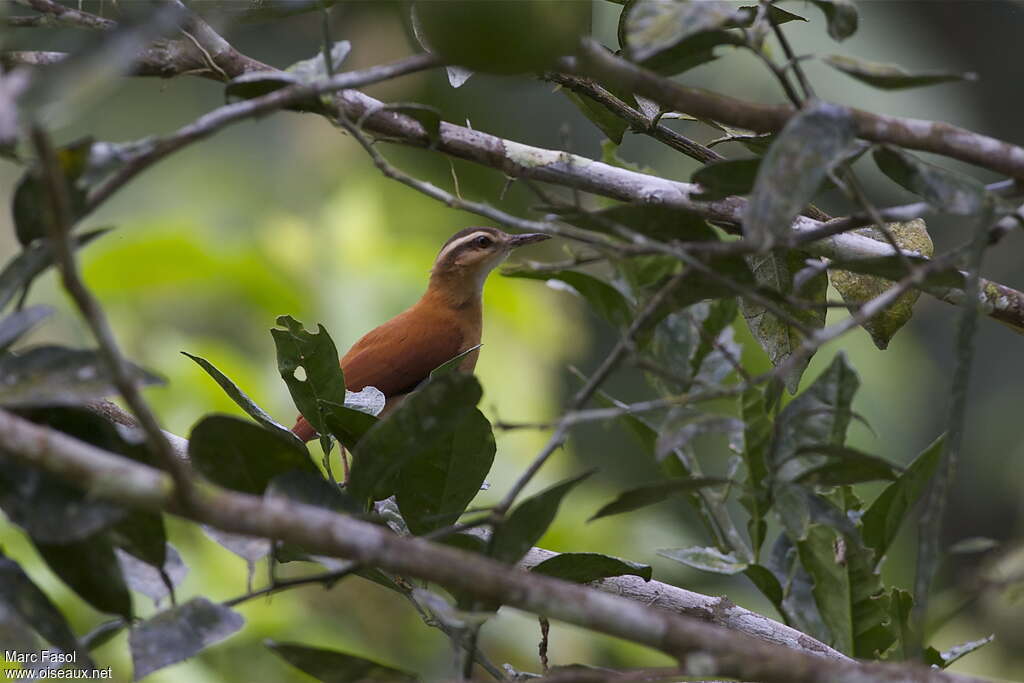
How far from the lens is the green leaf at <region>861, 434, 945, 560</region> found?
1655 mm

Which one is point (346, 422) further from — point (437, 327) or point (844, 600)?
point (437, 327)

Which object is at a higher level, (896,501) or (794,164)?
(794,164)

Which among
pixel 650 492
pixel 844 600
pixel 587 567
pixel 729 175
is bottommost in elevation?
pixel 844 600

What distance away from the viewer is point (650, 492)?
1285 millimetres

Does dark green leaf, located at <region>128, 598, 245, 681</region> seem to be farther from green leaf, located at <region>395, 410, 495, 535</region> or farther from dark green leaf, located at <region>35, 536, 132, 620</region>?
green leaf, located at <region>395, 410, 495, 535</region>

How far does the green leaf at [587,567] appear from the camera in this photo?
1574 millimetres

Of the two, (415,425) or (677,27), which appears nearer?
(677,27)

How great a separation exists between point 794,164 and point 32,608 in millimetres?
967

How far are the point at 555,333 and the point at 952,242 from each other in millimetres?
4355

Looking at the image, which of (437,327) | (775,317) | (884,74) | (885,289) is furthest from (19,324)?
(437,327)

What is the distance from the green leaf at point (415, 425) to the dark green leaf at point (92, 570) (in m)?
0.29

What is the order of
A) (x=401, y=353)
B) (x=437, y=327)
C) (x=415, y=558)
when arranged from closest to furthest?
(x=415, y=558) → (x=401, y=353) → (x=437, y=327)

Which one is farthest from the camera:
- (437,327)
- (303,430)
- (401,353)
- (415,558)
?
(437,327)

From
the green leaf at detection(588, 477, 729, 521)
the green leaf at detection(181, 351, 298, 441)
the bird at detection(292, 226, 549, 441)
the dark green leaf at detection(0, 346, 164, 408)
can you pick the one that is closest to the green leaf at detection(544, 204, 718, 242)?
the green leaf at detection(588, 477, 729, 521)
